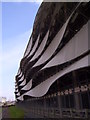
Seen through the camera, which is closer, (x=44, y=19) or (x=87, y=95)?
(x=87, y=95)

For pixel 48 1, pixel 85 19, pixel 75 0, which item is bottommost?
pixel 85 19

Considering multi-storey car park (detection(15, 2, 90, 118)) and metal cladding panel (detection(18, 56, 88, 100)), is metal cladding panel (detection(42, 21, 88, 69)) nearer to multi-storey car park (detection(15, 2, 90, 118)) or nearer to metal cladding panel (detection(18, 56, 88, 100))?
multi-storey car park (detection(15, 2, 90, 118))

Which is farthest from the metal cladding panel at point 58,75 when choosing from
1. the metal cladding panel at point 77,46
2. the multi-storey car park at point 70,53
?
the metal cladding panel at point 77,46

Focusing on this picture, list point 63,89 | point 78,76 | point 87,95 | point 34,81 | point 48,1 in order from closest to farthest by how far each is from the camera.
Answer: point 87,95 < point 78,76 < point 48,1 < point 63,89 < point 34,81

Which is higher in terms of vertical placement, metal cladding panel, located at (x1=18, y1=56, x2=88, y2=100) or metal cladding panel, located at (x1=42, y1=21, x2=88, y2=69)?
metal cladding panel, located at (x1=42, y1=21, x2=88, y2=69)

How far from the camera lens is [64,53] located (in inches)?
848

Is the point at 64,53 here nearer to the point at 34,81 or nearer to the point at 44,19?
the point at 44,19

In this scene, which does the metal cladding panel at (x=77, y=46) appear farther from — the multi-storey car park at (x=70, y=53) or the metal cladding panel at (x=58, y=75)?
the metal cladding panel at (x=58, y=75)

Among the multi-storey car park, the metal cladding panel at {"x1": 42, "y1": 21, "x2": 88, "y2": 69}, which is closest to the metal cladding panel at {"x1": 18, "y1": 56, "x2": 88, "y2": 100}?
the multi-storey car park

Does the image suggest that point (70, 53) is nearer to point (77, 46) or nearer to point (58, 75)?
point (77, 46)

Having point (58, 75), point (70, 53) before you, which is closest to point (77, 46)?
point (70, 53)

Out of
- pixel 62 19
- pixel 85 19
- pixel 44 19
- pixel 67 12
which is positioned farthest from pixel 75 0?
pixel 44 19

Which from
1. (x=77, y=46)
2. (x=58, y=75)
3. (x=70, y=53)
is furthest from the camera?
(x=58, y=75)

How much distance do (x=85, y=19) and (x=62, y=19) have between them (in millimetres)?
6258
